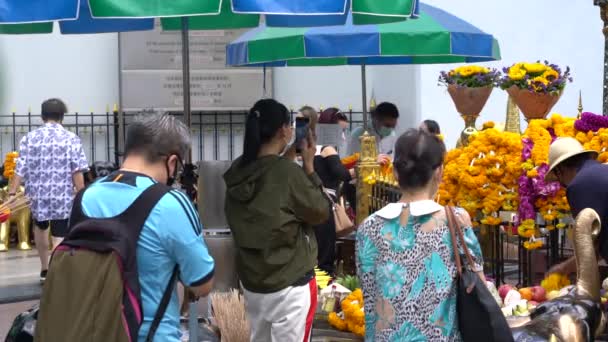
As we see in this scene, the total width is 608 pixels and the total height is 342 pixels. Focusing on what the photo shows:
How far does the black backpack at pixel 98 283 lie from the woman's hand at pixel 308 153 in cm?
194

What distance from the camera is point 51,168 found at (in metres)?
10.7

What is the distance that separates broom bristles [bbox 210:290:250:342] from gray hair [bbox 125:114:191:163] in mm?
2860

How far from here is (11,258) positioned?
13844 mm

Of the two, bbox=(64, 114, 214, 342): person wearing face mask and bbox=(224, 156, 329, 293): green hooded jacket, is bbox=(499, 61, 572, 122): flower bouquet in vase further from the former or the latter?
bbox=(64, 114, 214, 342): person wearing face mask

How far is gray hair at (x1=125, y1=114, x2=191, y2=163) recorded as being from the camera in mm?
4129

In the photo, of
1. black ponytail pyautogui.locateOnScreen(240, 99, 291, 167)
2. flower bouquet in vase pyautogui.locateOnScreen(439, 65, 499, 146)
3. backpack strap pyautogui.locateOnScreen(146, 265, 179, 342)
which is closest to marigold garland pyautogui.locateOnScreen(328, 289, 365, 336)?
black ponytail pyautogui.locateOnScreen(240, 99, 291, 167)

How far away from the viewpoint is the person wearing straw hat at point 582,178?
5902 mm

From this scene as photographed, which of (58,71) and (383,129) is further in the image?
(58,71)

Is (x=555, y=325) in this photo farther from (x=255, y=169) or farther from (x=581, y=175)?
(x=255, y=169)

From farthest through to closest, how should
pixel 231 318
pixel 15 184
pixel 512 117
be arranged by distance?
pixel 512 117 < pixel 15 184 < pixel 231 318

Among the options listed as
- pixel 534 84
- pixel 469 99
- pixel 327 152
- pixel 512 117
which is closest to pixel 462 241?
pixel 327 152

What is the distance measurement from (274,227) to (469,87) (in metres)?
7.12

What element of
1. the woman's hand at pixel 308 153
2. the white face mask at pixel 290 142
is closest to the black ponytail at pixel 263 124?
the white face mask at pixel 290 142

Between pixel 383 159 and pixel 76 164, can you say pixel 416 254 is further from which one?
pixel 76 164
